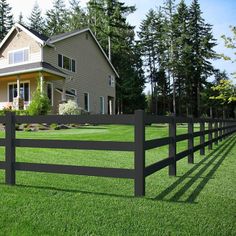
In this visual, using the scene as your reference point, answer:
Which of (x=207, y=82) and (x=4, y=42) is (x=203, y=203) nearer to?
(x=4, y=42)

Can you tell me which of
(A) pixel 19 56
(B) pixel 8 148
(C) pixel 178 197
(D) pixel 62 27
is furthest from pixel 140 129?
(D) pixel 62 27

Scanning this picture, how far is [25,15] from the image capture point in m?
65.8

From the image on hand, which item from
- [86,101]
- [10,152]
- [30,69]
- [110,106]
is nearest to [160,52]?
[110,106]

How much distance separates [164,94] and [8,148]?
5713 cm

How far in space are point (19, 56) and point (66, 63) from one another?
3.82 m

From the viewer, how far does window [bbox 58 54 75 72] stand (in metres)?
28.0

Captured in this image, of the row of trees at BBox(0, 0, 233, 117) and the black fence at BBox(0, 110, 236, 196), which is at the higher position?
the row of trees at BBox(0, 0, 233, 117)

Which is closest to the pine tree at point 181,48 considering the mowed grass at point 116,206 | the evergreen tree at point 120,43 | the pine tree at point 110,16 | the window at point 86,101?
the evergreen tree at point 120,43

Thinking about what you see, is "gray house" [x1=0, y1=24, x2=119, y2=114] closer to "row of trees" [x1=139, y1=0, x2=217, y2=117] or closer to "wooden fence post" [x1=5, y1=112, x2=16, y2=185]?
"wooden fence post" [x1=5, y1=112, x2=16, y2=185]

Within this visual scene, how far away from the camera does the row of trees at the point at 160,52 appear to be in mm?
50094

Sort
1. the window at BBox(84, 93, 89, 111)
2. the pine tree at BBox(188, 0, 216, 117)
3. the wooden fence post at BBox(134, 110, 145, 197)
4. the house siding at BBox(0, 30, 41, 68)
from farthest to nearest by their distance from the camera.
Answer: the pine tree at BBox(188, 0, 216, 117)
the window at BBox(84, 93, 89, 111)
the house siding at BBox(0, 30, 41, 68)
the wooden fence post at BBox(134, 110, 145, 197)

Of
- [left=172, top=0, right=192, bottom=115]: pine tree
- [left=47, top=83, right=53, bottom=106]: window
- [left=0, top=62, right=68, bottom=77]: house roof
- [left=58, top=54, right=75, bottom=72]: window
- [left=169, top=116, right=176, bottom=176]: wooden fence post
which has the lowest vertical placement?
[left=169, top=116, right=176, bottom=176]: wooden fence post

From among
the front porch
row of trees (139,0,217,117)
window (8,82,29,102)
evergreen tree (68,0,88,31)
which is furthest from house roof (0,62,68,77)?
row of trees (139,0,217,117)

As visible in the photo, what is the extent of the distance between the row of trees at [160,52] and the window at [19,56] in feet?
71.1
